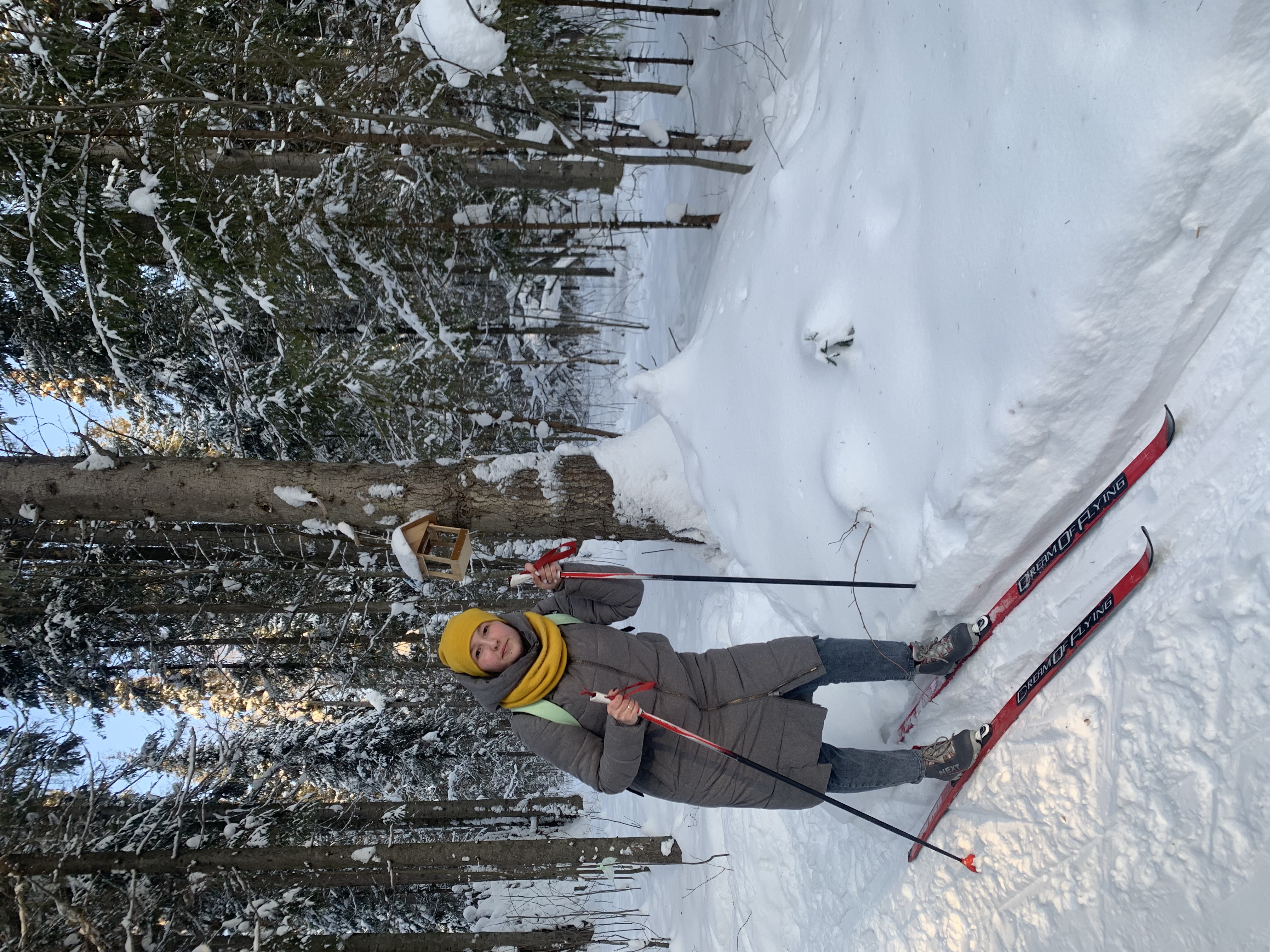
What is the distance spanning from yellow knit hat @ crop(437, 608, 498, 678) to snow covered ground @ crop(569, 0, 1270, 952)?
4.87ft

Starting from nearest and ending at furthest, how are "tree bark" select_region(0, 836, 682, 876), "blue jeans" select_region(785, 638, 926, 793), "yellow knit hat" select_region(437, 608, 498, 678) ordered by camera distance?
"yellow knit hat" select_region(437, 608, 498, 678), "blue jeans" select_region(785, 638, 926, 793), "tree bark" select_region(0, 836, 682, 876)

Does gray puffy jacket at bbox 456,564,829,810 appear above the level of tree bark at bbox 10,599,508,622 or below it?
below

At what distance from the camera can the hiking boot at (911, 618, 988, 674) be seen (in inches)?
108

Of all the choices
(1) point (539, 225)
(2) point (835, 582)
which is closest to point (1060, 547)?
(2) point (835, 582)

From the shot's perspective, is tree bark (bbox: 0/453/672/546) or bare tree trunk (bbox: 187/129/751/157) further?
bare tree trunk (bbox: 187/129/751/157)

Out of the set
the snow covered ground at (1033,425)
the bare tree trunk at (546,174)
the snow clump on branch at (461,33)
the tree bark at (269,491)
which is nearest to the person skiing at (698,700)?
the snow covered ground at (1033,425)

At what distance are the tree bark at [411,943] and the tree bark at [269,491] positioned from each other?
3.07 metres

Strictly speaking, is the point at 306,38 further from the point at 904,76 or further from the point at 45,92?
the point at 904,76

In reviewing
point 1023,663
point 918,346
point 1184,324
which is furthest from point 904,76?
point 1023,663

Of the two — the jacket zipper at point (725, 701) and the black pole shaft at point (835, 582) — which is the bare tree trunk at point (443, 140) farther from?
the jacket zipper at point (725, 701)

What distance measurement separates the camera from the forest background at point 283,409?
13.2 feet

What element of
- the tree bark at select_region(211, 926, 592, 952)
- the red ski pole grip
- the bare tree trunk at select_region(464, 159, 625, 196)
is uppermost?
the bare tree trunk at select_region(464, 159, 625, 196)

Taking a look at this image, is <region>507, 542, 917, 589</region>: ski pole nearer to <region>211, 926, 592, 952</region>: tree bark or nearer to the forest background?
the forest background

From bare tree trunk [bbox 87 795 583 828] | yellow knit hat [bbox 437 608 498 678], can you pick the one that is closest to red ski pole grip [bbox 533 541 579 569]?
yellow knit hat [bbox 437 608 498 678]
